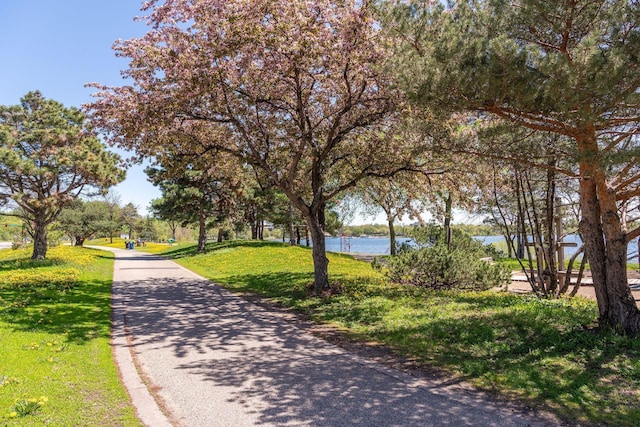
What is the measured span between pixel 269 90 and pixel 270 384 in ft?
25.8

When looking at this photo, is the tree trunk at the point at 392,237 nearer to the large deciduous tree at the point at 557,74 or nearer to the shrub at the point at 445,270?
the shrub at the point at 445,270

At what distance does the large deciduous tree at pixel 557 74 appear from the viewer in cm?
520

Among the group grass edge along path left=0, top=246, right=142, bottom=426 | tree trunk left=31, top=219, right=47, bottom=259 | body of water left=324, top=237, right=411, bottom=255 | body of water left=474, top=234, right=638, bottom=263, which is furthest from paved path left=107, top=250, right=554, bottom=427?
body of water left=324, top=237, right=411, bottom=255

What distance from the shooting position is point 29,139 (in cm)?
2016

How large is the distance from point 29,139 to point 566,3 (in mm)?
22883

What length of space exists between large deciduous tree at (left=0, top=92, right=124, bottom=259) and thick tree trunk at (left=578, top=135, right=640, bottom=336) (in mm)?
20147

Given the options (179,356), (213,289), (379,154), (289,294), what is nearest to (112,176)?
(213,289)

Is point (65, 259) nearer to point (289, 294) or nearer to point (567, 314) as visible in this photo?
point (289, 294)

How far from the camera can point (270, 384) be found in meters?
5.18

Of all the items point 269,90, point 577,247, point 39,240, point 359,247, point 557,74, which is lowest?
point 359,247

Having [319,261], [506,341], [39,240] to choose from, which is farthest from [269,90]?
[39,240]

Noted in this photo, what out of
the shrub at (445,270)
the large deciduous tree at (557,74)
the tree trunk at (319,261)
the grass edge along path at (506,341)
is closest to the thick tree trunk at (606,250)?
the large deciduous tree at (557,74)

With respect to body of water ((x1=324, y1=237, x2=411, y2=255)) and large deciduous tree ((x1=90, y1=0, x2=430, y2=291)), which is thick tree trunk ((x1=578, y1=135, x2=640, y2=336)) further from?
body of water ((x1=324, y1=237, x2=411, y2=255))

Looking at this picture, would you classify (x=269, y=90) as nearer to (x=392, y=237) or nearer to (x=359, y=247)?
(x=392, y=237)
